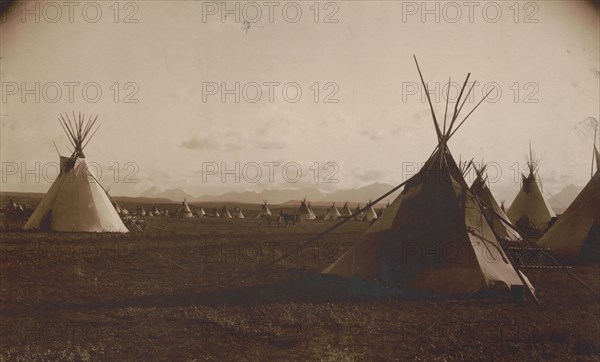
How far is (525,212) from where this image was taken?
21.8 metres

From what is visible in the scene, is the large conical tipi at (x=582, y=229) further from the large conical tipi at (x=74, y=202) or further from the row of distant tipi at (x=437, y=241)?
the large conical tipi at (x=74, y=202)

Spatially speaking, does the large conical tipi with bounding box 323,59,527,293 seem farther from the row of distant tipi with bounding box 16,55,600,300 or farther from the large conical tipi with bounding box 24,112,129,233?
the large conical tipi with bounding box 24,112,129,233

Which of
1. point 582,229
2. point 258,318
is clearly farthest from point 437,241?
point 582,229

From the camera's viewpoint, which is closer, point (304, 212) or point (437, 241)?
point (437, 241)

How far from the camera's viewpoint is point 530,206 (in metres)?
21.9

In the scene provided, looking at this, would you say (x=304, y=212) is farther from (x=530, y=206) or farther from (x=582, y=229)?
(x=582, y=229)

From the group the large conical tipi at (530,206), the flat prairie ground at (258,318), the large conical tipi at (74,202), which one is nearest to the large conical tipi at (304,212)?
the large conical tipi at (530,206)

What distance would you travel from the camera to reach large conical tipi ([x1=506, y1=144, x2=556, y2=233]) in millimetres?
21500

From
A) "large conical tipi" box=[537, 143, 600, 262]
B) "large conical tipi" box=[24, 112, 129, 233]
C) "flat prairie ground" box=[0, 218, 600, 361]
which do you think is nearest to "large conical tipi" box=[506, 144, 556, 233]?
"large conical tipi" box=[537, 143, 600, 262]

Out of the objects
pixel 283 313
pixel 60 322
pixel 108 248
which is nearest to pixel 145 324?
pixel 60 322

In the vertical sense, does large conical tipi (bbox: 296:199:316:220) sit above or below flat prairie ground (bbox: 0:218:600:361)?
above

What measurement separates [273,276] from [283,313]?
2861mm

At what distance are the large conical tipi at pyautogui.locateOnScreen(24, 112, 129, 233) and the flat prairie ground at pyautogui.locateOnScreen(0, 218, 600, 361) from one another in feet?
20.9

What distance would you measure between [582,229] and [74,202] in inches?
649
